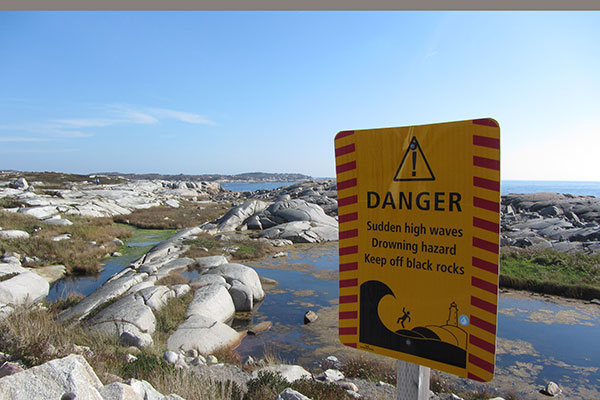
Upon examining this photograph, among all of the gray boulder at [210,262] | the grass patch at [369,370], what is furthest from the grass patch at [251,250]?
the grass patch at [369,370]

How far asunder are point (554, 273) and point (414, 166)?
732 inches

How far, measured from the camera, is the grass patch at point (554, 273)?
49.3 ft

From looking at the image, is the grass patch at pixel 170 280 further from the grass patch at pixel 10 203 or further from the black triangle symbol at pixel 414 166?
the grass patch at pixel 10 203

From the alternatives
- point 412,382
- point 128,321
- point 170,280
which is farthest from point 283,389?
point 170,280

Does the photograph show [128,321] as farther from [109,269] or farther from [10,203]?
[10,203]

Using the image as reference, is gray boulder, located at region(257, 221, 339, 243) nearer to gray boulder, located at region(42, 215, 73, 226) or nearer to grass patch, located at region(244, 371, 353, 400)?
gray boulder, located at region(42, 215, 73, 226)

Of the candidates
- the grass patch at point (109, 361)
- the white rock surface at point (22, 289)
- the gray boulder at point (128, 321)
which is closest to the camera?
the grass patch at point (109, 361)

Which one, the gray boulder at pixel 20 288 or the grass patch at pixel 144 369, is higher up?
the grass patch at pixel 144 369

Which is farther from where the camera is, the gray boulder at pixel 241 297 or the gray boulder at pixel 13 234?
the gray boulder at pixel 13 234

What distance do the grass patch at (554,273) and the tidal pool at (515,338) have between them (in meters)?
0.80

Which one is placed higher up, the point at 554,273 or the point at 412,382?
the point at 412,382

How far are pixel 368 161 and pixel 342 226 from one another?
58cm

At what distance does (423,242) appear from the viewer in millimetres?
2381

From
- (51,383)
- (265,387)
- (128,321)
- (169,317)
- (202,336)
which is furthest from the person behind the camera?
(169,317)
